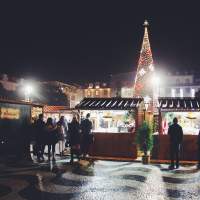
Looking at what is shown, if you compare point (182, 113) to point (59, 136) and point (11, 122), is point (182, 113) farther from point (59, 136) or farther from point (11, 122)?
point (11, 122)

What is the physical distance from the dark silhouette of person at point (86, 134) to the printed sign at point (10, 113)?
3.13 metres

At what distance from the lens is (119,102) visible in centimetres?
1881

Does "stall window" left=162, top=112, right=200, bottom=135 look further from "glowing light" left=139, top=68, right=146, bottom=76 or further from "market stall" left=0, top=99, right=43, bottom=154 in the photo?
"market stall" left=0, top=99, right=43, bottom=154

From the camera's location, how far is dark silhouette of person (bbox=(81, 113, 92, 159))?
15.8 m

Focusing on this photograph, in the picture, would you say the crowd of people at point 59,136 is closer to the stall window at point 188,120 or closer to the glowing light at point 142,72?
the stall window at point 188,120

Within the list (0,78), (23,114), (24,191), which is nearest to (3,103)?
(23,114)

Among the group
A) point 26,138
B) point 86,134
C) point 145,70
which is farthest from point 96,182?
point 145,70

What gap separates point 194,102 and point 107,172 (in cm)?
884

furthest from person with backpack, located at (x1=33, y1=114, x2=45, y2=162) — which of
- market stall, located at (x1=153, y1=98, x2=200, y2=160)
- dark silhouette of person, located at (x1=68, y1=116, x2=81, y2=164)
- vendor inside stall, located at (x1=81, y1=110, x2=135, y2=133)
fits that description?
market stall, located at (x1=153, y1=98, x2=200, y2=160)

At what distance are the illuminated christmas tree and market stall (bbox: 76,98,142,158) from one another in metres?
5.88

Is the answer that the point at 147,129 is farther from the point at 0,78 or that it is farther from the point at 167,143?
the point at 0,78

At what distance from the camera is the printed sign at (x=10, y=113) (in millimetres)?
15273

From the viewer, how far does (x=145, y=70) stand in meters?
24.6

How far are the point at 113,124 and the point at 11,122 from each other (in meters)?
5.83
